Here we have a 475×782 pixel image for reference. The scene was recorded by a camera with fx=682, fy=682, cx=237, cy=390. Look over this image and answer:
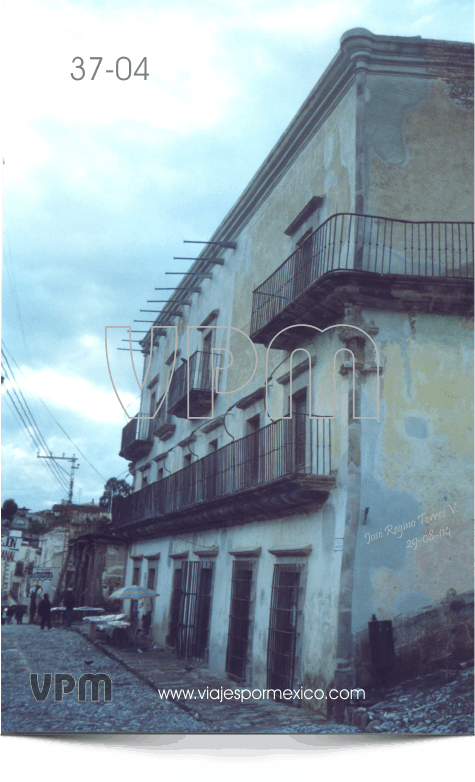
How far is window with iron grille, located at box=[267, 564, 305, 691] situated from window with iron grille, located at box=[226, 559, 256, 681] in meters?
0.77

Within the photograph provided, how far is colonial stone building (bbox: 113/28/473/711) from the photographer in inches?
285

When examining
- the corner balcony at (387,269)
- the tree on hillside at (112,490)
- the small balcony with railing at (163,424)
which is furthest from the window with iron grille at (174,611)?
the corner balcony at (387,269)

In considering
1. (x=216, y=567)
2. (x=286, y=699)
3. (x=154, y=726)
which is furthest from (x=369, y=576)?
(x=216, y=567)

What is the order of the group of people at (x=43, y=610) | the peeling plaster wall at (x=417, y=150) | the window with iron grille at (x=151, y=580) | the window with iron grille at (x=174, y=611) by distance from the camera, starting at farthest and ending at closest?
the window with iron grille at (x=151, y=580)
the window with iron grille at (x=174, y=611)
the group of people at (x=43, y=610)
the peeling plaster wall at (x=417, y=150)

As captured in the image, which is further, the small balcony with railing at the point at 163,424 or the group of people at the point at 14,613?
the small balcony with railing at the point at 163,424

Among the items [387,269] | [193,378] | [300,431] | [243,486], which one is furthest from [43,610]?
[387,269]

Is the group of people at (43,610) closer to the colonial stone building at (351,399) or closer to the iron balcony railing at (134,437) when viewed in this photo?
the colonial stone building at (351,399)

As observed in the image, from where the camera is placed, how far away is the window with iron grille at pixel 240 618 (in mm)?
9148

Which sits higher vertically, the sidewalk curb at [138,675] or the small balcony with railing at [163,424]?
the small balcony with railing at [163,424]

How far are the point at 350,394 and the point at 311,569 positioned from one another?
2.10m

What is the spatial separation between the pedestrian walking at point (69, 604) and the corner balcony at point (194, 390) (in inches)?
133

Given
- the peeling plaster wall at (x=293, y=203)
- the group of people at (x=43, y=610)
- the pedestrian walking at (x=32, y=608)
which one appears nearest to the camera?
the peeling plaster wall at (x=293, y=203)

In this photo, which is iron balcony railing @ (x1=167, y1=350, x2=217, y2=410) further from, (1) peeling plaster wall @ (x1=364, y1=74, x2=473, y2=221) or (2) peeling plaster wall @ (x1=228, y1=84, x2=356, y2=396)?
(1) peeling plaster wall @ (x1=364, y1=74, x2=473, y2=221)

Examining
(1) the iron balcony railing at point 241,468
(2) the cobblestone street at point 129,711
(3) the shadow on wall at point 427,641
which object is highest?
(1) the iron balcony railing at point 241,468
